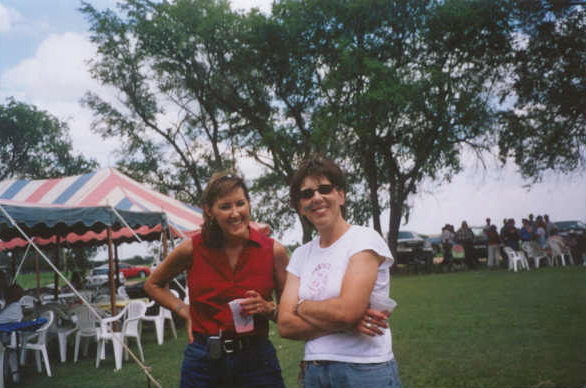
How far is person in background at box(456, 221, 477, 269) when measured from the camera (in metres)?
20.3

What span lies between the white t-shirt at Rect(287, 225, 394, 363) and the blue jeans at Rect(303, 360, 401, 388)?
24 mm

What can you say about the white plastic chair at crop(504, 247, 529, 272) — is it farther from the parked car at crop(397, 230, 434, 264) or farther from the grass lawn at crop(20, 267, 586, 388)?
the grass lawn at crop(20, 267, 586, 388)

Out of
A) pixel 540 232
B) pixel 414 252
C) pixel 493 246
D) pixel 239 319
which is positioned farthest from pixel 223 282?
pixel 414 252

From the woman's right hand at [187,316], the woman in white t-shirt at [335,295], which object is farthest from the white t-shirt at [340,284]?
the woman's right hand at [187,316]

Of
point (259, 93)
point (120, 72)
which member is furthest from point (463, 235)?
point (120, 72)

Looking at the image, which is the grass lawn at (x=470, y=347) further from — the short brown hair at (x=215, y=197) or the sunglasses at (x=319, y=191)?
the sunglasses at (x=319, y=191)

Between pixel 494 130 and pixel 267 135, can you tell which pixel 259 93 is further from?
pixel 494 130

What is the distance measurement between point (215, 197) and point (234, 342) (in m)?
0.74

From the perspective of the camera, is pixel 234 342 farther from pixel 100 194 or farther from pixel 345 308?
pixel 100 194

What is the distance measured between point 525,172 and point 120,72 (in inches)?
802

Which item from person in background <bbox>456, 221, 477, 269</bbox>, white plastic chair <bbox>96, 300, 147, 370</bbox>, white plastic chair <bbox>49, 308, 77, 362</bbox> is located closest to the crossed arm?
white plastic chair <bbox>96, 300, 147, 370</bbox>

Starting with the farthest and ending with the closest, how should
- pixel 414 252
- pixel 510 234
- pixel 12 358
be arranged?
pixel 414 252 → pixel 510 234 → pixel 12 358

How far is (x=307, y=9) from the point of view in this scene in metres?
21.8

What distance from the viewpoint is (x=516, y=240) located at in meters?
19.0
